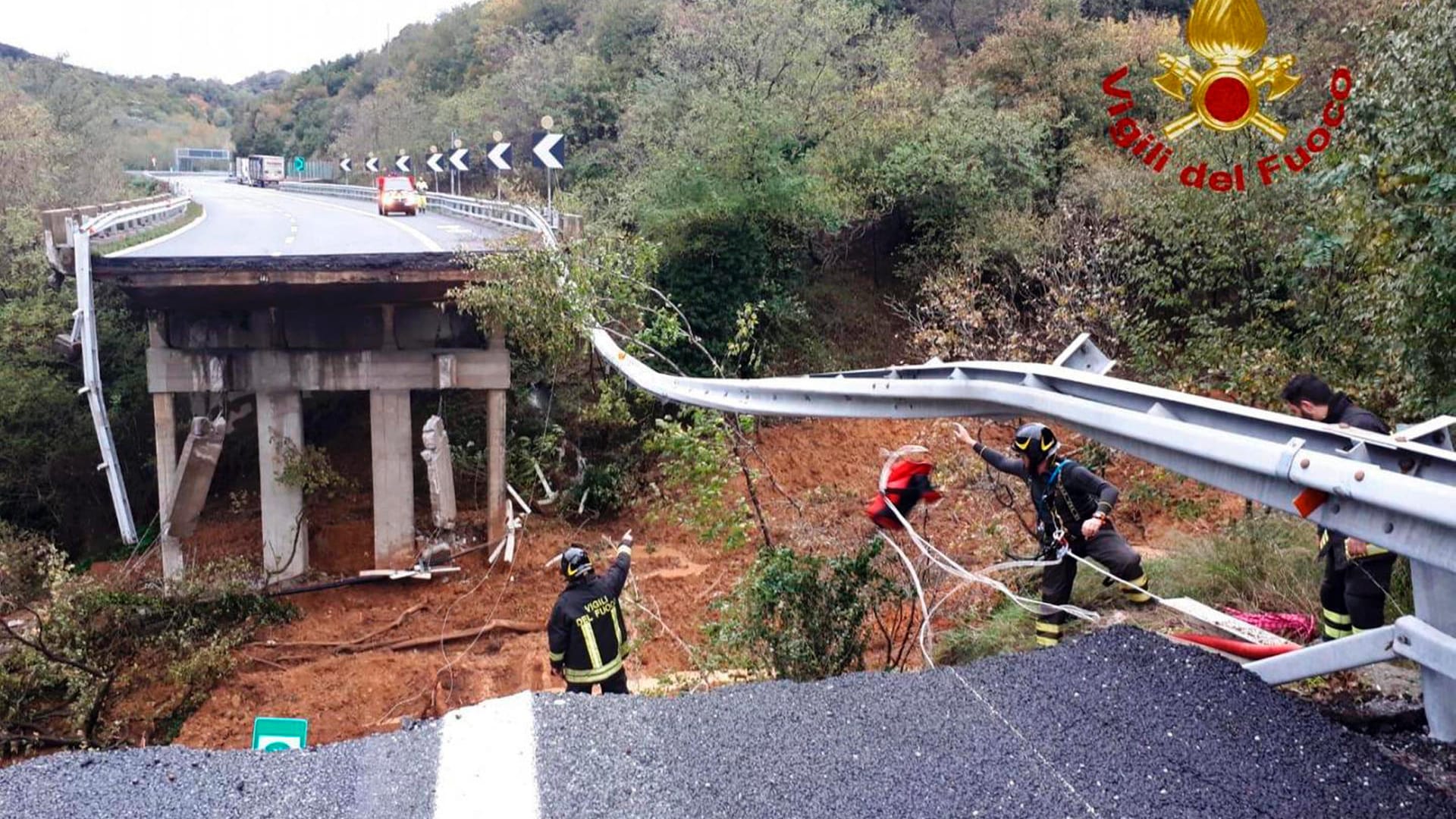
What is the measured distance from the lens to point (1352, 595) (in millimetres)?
5250

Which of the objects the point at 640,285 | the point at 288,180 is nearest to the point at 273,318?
the point at 640,285

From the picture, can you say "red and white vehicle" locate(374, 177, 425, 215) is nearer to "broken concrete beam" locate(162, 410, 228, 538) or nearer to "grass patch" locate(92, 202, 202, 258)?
"grass patch" locate(92, 202, 202, 258)

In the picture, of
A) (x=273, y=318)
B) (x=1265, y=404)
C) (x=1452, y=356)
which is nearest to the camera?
(x=1452, y=356)

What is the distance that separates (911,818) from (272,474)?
16.0m

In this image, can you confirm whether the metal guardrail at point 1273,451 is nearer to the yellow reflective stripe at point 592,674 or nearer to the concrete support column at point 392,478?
the yellow reflective stripe at point 592,674

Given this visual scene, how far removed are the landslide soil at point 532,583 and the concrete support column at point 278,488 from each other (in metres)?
1.02

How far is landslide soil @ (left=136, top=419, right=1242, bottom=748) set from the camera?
→ 11383 mm

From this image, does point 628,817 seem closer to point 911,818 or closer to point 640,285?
point 911,818

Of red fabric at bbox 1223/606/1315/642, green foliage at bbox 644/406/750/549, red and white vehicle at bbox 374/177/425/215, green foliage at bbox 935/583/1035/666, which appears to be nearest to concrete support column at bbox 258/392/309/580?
green foliage at bbox 644/406/750/549

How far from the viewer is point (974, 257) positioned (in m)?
18.8

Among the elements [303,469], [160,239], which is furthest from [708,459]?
[160,239]

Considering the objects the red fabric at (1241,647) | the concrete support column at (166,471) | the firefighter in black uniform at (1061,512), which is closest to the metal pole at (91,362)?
the concrete support column at (166,471)

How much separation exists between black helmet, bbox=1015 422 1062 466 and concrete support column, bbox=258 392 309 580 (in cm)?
1432

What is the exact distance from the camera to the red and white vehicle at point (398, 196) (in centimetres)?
2648
